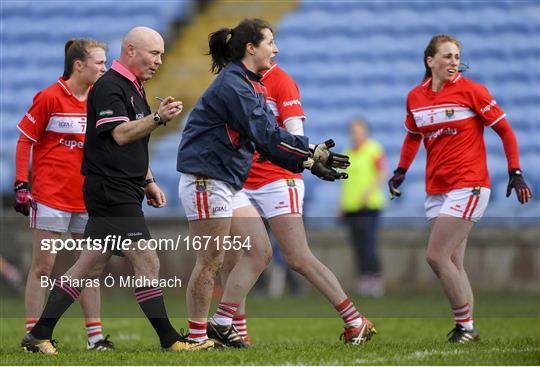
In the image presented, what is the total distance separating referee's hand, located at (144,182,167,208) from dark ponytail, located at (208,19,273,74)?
80cm

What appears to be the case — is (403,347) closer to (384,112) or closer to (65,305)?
(65,305)

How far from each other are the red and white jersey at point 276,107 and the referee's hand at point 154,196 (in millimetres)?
603

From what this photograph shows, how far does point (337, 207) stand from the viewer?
1353 cm

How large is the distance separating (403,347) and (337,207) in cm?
684

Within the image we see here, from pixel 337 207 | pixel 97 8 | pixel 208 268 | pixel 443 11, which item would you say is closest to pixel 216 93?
pixel 208 268

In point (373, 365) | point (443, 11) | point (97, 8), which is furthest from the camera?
point (97, 8)

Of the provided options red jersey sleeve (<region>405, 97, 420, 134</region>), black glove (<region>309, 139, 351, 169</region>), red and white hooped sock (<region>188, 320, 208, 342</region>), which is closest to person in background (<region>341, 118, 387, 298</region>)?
red jersey sleeve (<region>405, 97, 420, 134</region>)

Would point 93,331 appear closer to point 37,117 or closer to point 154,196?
point 154,196

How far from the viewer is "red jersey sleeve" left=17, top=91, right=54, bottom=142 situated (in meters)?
6.98

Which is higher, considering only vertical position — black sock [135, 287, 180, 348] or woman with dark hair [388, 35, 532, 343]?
woman with dark hair [388, 35, 532, 343]

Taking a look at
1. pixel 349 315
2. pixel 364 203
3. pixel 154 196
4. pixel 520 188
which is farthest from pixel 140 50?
pixel 364 203

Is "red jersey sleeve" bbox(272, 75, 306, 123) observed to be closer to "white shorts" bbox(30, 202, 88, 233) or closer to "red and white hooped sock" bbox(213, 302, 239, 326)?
"red and white hooped sock" bbox(213, 302, 239, 326)

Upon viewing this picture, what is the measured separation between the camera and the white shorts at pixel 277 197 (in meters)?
6.80

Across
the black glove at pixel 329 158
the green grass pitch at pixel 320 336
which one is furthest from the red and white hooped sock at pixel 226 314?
the black glove at pixel 329 158
